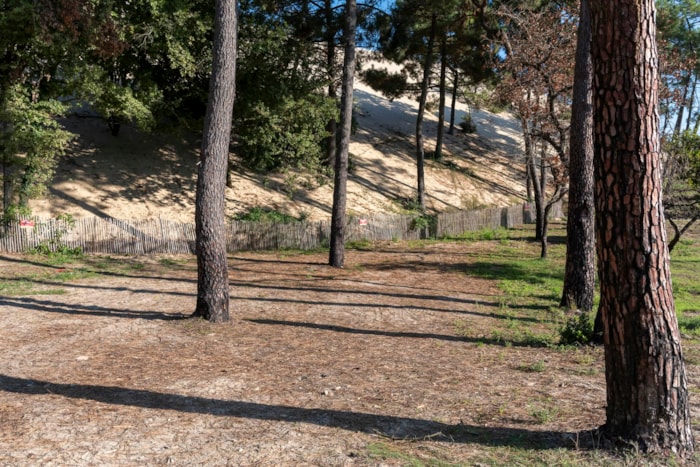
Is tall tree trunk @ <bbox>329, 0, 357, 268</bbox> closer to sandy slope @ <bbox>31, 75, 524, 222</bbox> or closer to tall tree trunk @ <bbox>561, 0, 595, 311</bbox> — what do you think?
sandy slope @ <bbox>31, 75, 524, 222</bbox>

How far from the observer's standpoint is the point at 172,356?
23.1 ft

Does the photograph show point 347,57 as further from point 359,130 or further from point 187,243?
point 359,130

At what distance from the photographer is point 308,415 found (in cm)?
509

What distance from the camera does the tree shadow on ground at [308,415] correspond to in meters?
4.58

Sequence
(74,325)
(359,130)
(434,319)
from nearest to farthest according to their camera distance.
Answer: (74,325), (434,319), (359,130)

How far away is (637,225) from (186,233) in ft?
50.8

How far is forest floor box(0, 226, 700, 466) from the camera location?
14.3ft

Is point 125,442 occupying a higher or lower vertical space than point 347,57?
lower

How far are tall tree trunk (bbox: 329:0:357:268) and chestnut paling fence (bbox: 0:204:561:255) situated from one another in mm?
3799

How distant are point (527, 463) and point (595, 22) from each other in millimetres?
3205

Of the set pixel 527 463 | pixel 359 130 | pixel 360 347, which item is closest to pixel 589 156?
pixel 360 347

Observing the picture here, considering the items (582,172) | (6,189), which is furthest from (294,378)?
(6,189)

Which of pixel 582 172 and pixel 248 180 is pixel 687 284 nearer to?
pixel 582 172

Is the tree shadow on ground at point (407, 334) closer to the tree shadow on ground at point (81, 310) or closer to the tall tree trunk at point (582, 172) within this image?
the tree shadow on ground at point (81, 310)
